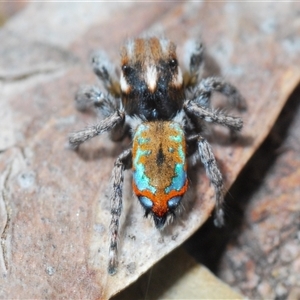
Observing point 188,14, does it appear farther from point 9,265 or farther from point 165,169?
point 9,265

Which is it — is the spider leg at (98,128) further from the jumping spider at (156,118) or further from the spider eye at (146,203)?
the spider eye at (146,203)

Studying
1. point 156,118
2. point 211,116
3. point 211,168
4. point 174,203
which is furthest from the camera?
point 156,118

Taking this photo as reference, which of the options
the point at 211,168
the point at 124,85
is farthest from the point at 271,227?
the point at 124,85

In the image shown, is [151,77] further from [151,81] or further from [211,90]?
[211,90]

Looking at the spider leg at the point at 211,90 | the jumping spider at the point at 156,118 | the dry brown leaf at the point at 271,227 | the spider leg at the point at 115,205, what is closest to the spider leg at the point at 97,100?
the jumping spider at the point at 156,118

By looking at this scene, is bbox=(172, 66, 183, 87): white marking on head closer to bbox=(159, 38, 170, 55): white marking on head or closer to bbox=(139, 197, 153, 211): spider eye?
bbox=(159, 38, 170, 55): white marking on head

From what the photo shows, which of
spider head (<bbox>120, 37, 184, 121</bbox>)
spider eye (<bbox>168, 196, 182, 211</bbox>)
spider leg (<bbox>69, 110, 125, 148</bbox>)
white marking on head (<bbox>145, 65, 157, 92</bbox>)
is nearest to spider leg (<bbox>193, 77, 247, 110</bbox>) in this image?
spider head (<bbox>120, 37, 184, 121</bbox>)

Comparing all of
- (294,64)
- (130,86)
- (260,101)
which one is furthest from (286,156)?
(130,86)

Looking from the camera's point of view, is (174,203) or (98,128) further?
(98,128)

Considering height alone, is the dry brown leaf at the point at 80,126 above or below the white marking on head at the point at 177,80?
below

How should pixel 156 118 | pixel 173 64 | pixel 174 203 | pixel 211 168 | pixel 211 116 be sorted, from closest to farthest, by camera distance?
1. pixel 174 203
2. pixel 211 168
3. pixel 211 116
4. pixel 156 118
5. pixel 173 64
